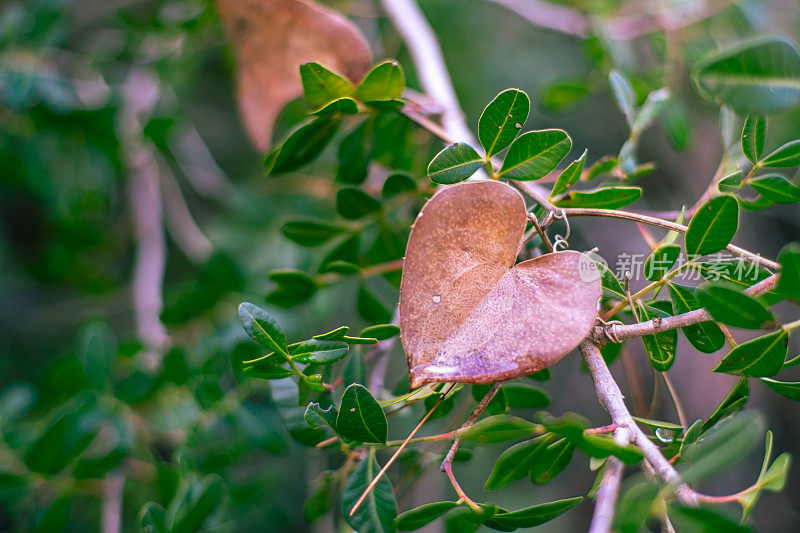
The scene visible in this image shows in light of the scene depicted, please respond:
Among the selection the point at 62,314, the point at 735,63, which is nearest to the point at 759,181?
the point at 735,63

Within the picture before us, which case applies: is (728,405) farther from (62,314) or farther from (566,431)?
(62,314)

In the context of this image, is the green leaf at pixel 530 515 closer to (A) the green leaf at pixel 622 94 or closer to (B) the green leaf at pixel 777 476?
(B) the green leaf at pixel 777 476

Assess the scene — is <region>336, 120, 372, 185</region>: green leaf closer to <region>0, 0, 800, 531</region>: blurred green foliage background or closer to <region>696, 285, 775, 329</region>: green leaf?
<region>0, 0, 800, 531</region>: blurred green foliage background

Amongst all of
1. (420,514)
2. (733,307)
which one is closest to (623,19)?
(733,307)

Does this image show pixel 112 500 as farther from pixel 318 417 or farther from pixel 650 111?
pixel 650 111

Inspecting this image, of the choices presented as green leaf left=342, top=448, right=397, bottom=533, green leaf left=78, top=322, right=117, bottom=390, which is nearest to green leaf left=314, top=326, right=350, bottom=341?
green leaf left=342, top=448, right=397, bottom=533

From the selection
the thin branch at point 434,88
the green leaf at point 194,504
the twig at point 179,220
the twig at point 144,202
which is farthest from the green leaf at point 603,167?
the twig at point 179,220
